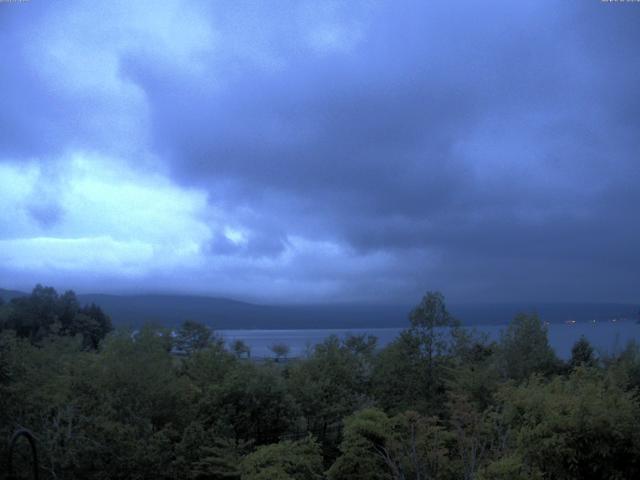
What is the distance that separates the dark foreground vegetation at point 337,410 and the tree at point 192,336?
29.0 feet

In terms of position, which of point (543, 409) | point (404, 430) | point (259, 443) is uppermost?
point (543, 409)

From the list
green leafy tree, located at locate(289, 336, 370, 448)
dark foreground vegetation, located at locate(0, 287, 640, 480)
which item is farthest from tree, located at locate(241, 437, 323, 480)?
green leafy tree, located at locate(289, 336, 370, 448)

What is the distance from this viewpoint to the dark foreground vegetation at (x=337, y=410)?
400 inches

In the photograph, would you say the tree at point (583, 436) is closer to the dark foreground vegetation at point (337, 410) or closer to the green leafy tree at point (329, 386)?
the dark foreground vegetation at point (337, 410)

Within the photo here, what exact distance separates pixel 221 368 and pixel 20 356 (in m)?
7.57

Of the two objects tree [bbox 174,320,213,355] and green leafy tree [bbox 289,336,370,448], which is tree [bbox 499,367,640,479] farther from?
tree [bbox 174,320,213,355]

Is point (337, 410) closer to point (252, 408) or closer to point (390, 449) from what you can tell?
point (252, 408)

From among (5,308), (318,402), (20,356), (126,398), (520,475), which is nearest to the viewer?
(520,475)

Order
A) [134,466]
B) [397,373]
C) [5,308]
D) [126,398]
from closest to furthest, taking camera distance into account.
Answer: [134,466]
[126,398]
[397,373]
[5,308]

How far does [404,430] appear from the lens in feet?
52.9

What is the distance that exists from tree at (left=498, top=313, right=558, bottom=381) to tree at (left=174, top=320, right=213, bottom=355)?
17426 mm

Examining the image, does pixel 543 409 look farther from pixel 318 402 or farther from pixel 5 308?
pixel 5 308

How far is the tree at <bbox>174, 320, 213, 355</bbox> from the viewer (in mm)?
34653

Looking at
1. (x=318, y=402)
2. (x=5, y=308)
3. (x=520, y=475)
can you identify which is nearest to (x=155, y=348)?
(x=318, y=402)
